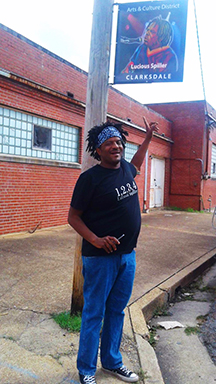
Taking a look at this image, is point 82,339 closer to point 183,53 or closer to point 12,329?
point 12,329

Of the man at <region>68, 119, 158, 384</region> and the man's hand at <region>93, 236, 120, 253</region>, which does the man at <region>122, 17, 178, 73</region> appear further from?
the man's hand at <region>93, 236, 120, 253</region>

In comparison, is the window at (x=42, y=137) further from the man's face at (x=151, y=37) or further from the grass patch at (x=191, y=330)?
the grass patch at (x=191, y=330)

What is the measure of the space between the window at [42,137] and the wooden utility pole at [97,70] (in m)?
5.30

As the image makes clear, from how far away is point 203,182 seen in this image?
55.5ft

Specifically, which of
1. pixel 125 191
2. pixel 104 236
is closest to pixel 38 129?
pixel 125 191

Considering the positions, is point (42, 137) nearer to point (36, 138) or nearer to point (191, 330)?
point (36, 138)

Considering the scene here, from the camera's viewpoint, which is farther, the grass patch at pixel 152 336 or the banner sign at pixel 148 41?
the banner sign at pixel 148 41

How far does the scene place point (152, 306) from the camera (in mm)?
4066

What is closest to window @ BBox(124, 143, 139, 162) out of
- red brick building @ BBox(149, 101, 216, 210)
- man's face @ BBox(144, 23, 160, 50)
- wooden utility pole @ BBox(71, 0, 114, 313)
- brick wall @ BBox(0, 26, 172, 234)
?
brick wall @ BBox(0, 26, 172, 234)

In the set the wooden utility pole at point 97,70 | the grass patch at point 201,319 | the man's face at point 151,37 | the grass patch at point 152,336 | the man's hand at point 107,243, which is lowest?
the grass patch at point 152,336

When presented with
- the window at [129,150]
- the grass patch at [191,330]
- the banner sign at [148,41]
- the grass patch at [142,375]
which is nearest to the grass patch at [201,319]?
the grass patch at [191,330]

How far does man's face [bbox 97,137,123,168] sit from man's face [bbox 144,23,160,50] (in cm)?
223

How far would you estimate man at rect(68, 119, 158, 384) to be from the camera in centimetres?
226

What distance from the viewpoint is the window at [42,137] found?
27.5 ft
